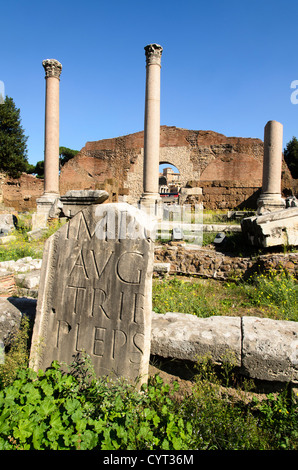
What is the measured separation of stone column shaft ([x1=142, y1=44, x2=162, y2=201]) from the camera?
1029 cm

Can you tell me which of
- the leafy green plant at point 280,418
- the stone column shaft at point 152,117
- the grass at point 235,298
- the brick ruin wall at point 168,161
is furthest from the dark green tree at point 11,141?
the leafy green plant at point 280,418

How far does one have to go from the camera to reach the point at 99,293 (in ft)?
7.37

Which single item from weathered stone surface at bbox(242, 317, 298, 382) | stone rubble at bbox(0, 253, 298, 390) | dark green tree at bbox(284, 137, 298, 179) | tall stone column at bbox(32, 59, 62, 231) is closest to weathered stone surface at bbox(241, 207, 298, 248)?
stone rubble at bbox(0, 253, 298, 390)

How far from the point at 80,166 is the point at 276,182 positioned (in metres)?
14.4

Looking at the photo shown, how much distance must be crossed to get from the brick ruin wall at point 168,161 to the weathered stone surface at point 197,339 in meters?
12.1

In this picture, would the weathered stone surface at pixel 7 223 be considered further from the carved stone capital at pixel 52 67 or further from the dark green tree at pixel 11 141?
the dark green tree at pixel 11 141

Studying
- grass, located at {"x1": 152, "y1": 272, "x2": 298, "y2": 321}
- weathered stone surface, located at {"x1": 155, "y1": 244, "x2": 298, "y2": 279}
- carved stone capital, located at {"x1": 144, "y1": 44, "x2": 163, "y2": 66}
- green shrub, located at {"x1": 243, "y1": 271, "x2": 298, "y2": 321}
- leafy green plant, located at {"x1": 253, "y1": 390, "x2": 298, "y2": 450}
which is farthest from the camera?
carved stone capital, located at {"x1": 144, "y1": 44, "x2": 163, "y2": 66}

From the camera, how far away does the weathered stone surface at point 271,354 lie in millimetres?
2037

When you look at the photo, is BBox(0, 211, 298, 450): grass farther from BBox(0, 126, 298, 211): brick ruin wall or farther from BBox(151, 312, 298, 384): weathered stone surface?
BBox(0, 126, 298, 211): brick ruin wall

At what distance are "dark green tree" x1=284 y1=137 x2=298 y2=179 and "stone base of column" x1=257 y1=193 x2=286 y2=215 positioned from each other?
69.7 feet

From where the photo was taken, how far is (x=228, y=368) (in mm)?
2160

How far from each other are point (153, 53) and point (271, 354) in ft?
36.1
